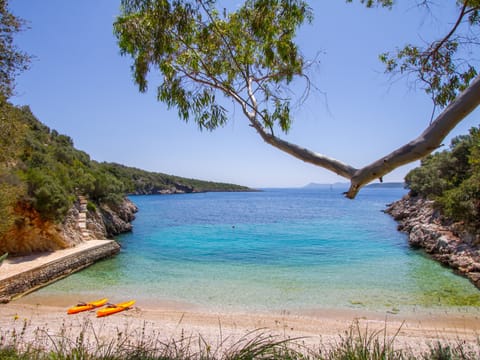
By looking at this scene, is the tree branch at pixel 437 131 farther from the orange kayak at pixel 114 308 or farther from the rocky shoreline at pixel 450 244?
the rocky shoreline at pixel 450 244

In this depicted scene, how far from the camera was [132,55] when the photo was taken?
507cm

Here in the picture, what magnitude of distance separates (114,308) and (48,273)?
15.4 feet

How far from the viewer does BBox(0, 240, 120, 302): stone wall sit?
9964 millimetres

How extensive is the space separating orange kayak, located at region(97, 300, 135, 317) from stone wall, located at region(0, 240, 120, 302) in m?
3.46

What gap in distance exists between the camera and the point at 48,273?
39.2 feet

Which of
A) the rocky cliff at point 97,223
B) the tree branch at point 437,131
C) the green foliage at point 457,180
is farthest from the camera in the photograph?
the rocky cliff at point 97,223

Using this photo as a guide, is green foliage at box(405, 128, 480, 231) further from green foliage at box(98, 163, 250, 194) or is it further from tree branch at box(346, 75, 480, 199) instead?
green foliage at box(98, 163, 250, 194)

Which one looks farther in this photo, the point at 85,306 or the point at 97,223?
the point at 97,223

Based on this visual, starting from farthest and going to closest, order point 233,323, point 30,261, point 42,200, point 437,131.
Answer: point 42,200
point 30,261
point 233,323
point 437,131

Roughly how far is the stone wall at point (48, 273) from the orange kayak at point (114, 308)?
3.46 metres

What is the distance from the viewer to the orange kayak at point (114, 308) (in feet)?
28.7

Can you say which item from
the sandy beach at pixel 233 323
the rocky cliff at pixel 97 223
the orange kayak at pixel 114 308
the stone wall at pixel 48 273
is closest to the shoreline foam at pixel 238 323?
the sandy beach at pixel 233 323

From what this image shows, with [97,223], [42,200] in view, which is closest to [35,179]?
[42,200]

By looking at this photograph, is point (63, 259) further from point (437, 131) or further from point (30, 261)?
point (437, 131)
